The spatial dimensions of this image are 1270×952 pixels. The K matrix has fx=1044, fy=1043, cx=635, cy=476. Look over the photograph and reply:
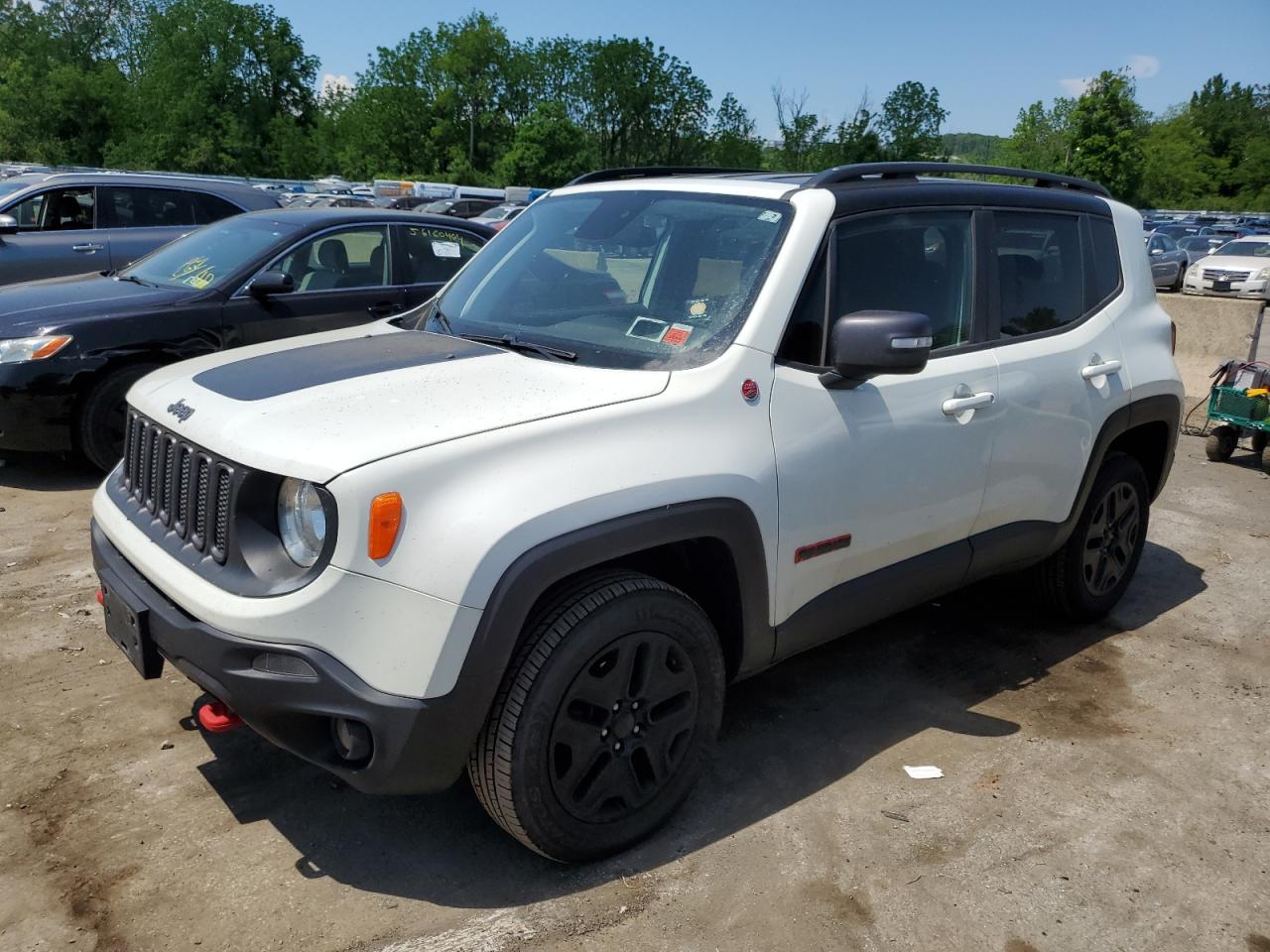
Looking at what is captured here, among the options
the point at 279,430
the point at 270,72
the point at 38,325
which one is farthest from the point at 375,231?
the point at 270,72

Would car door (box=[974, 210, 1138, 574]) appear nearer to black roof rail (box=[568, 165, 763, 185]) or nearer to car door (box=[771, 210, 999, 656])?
car door (box=[771, 210, 999, 656])

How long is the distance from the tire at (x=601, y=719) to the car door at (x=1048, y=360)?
1531mm

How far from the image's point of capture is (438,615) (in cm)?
244

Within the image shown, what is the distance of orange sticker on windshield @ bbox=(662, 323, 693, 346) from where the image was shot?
3161 millimetres

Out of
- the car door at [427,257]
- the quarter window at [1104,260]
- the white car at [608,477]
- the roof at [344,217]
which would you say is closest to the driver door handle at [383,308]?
the car door at [427,257]

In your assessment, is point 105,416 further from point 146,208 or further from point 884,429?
point 884,429

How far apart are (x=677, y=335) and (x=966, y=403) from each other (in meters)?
1.14

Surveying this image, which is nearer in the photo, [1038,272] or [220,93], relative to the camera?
[1038,272]

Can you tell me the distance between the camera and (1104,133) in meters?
64.4

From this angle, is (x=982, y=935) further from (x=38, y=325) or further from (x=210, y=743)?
(x=38, y=325)

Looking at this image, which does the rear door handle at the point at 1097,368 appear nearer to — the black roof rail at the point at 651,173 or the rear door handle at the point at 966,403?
the rear door handle at the point at 966,403

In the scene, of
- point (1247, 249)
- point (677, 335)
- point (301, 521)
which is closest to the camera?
point (301, 521)

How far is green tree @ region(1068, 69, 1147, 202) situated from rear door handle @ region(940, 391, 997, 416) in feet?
218

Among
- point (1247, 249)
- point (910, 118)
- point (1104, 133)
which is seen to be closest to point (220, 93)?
point (910, 118)
